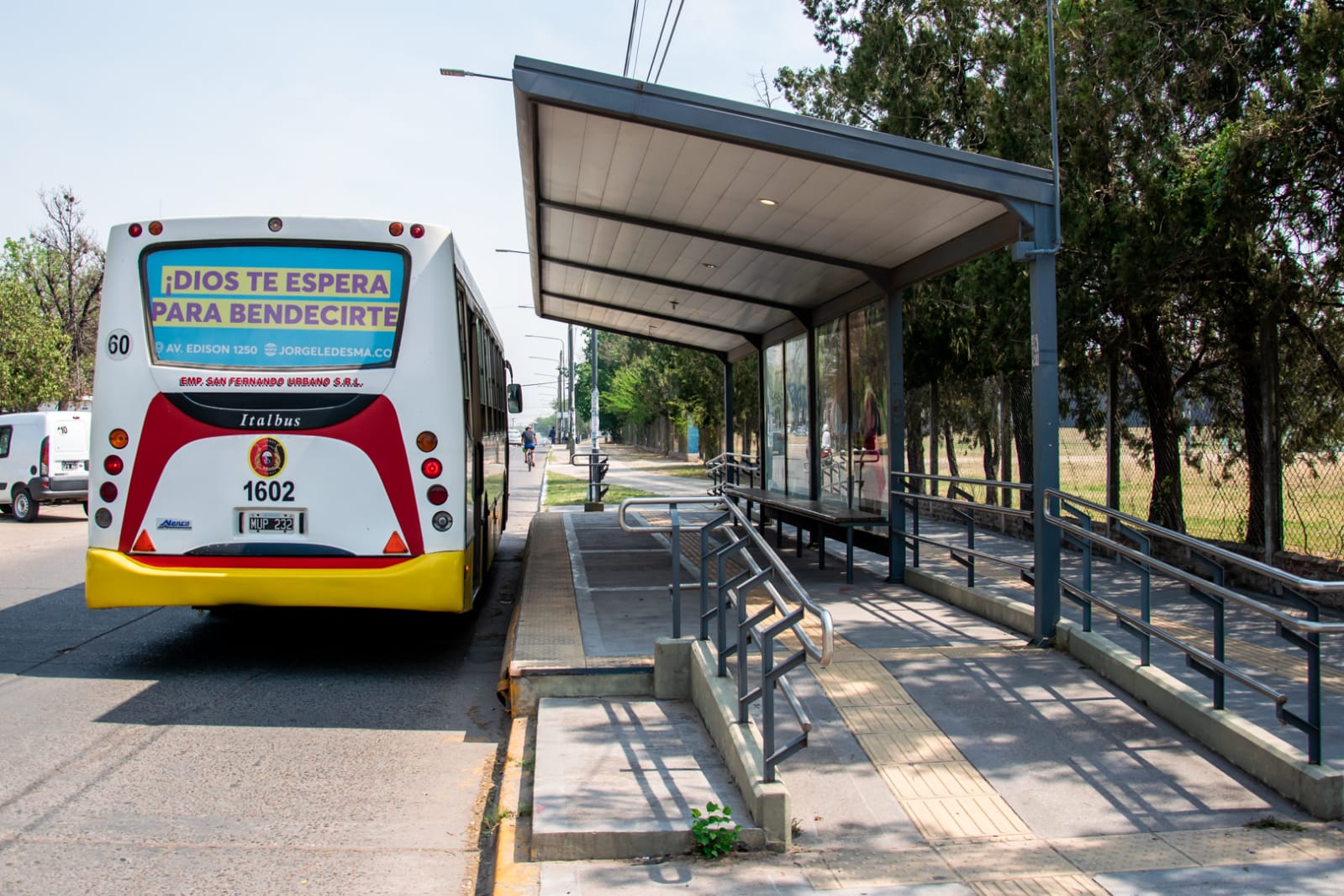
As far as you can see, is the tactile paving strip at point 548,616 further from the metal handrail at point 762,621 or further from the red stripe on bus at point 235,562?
the red stripe on bus at point 235,562

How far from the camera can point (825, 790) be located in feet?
17.0

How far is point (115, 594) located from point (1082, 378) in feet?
34.1

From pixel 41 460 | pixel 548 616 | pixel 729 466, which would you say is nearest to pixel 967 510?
pixel 548 616

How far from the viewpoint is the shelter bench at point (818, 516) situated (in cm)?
1072

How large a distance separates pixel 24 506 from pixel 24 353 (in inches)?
572

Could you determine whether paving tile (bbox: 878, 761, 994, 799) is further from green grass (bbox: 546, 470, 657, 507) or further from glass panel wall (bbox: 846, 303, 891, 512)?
green grass (bbox: 546, 470, 657, 507)

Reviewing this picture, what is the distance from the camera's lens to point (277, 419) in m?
7.27

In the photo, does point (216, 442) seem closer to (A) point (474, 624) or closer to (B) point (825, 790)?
(A) point (474, 624)

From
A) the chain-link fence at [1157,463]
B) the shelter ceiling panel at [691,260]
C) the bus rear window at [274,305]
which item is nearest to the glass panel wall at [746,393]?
the chain-link fence at [1157,463]

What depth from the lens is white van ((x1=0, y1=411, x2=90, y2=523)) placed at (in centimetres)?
2092

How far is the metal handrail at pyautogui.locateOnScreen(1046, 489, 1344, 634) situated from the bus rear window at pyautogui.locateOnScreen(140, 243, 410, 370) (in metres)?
4.58

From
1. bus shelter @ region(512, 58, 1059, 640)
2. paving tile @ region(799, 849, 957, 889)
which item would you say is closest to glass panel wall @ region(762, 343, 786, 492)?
bus shelter @ region(512, 58, 1059, 640)

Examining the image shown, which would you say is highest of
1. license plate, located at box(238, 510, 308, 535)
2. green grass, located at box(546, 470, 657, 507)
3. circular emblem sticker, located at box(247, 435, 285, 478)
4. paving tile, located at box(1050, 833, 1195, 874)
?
circular emblem sticker, located at box(247, 435, 285, 478)

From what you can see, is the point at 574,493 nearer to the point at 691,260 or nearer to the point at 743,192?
the point at 691,260
